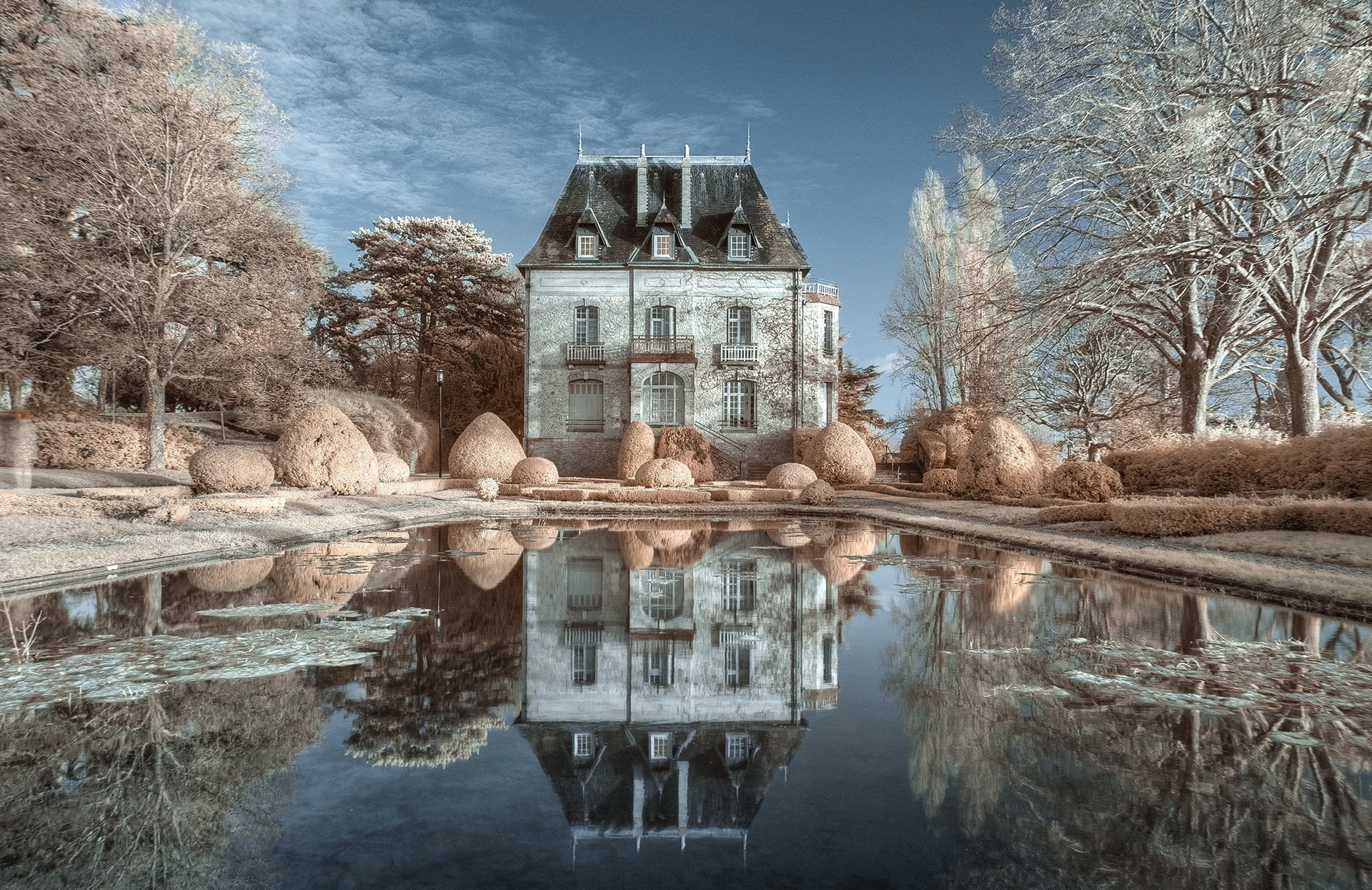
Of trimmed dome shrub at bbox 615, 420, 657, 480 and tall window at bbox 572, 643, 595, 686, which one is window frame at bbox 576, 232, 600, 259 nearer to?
trimmed dome shrub at bbox 615, 420, 657, 480

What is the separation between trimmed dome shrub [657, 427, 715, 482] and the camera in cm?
2391

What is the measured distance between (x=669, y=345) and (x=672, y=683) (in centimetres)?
2466

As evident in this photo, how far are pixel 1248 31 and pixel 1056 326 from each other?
6.61 m

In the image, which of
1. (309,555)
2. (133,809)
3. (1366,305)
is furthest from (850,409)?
(133,809)

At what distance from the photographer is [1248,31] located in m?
14.4

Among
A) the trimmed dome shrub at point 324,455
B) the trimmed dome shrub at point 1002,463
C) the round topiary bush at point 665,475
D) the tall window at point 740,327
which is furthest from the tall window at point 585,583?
the tall window at point 740,327

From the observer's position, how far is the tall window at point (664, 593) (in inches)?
255

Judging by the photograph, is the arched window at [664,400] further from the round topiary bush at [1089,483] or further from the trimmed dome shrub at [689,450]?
the round topiary bush at [1089,483]

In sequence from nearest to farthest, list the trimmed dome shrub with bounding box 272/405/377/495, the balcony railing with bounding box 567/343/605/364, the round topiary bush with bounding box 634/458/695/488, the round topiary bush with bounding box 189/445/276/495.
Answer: the round topiary bush with bounding box 189/445/276/495 < the trimmed dome shrub with bounding box 272/405/377/495 < the round topiary bush with bounding box 634/458/695/488 < the balcony railing with bounding box 567/343/605/364

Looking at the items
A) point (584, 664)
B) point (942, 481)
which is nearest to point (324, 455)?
point (584, 664)

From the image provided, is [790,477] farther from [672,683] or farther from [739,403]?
[672,683]

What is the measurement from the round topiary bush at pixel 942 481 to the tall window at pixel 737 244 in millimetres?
13249

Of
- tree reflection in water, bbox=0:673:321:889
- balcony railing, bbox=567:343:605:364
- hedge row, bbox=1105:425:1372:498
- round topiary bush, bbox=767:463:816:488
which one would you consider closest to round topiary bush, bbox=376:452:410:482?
balcony railing, bbox=567:343:605:364

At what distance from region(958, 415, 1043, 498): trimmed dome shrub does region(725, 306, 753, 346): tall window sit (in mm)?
13678
